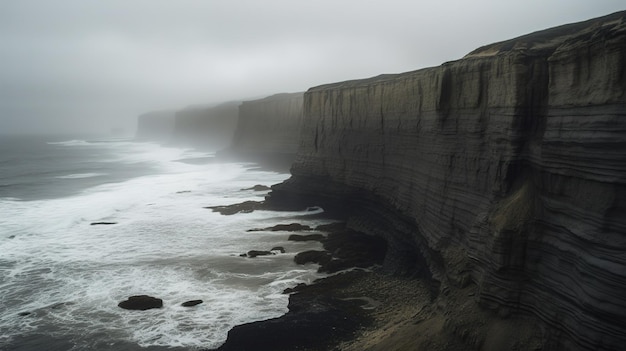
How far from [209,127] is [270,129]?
2022 inches

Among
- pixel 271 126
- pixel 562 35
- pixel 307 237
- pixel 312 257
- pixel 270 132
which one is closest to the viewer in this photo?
pixel 562 35

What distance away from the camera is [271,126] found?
63719mm

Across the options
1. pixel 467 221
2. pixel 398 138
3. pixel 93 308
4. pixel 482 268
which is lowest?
pixel 93 308

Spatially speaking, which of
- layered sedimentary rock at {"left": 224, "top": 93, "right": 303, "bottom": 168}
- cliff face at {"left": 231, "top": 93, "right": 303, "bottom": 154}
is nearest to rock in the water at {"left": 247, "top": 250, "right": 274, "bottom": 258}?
layered sedimentary rock at {"left": 224, "top": 93, "right": 303, "bottom": 168}

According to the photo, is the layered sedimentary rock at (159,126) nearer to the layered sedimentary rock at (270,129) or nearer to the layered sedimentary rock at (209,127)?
the layered sedimentary rock at (209,127)

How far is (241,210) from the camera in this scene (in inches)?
1266

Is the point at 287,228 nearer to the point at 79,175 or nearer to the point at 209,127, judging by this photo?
the point at 79,175

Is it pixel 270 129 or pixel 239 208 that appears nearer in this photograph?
pixel 239 208

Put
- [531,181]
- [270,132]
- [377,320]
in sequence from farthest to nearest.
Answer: [270,132], [377,320], [531,181]

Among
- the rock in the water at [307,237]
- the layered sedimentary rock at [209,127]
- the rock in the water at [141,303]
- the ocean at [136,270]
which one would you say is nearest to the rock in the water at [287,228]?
the ocean at [136,270]

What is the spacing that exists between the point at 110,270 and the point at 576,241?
59.0 ft

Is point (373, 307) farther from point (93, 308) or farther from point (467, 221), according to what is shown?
point (93, 308)

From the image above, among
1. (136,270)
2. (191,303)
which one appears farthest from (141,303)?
(136,270)

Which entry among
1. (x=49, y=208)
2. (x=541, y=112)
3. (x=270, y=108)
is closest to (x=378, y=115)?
(x=541, y=112)
